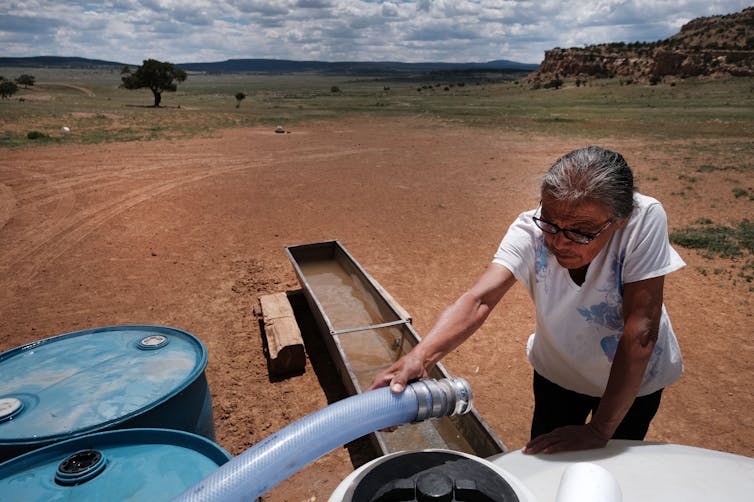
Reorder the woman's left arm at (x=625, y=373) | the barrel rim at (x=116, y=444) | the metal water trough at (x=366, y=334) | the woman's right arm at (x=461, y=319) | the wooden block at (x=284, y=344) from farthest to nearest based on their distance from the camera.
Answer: the wooden block at (x=284, y=344) < the metal water trough at (x=366, y=334) < the barrel rim at (x=116, y=444) < the woman's right arm at (x=461, y=319) < the woman's left arm at (x=625, y=373)

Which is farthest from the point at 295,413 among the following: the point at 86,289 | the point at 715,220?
the point at 715,220

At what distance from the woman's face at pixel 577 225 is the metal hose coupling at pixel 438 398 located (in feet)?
2.14

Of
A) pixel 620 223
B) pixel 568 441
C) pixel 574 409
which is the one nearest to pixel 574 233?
pixel 620 223

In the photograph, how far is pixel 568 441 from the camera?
1.56 metres

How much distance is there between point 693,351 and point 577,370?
4038 mm

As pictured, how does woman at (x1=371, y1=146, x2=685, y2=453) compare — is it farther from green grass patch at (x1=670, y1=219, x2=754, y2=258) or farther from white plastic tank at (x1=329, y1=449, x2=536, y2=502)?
green grass patch at (x1=670, y1=219, x2=754, y2=258)

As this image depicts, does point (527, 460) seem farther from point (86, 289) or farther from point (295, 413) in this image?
point (86, 289)

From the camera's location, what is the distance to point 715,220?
30.0 feet

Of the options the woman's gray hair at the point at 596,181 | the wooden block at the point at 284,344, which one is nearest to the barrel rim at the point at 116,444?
the woman's gray hair at the point at 596,181

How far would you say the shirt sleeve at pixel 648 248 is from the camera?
5.55 ft

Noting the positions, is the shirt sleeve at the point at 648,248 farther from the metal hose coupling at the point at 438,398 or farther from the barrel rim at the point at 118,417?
the barrel rim at the point at 118,417

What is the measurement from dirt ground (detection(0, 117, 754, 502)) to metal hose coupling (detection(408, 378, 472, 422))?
2.43 m

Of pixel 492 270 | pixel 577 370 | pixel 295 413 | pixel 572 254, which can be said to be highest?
pixel 572 254

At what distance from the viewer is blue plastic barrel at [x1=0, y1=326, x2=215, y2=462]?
2191 mm
